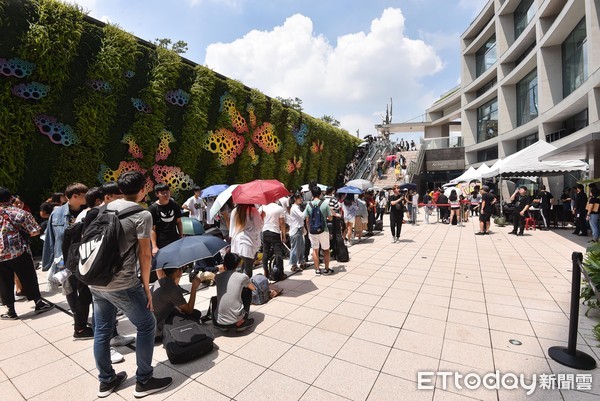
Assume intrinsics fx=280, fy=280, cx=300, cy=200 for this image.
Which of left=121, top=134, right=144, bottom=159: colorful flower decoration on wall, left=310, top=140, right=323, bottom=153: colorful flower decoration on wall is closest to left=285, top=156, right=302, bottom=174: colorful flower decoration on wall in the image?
left=310, top=140, right=323, bottom=153: colorful flower decoration on wall

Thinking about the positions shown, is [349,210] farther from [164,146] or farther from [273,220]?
[164,146]

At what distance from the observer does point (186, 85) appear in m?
11.3

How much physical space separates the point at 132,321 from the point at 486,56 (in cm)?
3752

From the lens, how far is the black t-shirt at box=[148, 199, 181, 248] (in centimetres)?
435

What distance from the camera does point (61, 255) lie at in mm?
4172

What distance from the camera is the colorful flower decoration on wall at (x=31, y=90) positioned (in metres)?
7.03

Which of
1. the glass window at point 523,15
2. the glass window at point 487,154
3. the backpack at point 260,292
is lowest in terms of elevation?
the backpack at point 260,292

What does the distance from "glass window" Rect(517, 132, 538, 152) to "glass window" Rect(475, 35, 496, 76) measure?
9100mm

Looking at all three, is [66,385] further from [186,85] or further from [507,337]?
[186,85]

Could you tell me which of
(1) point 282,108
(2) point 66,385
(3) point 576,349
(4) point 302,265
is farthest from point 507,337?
(1) point 282,108

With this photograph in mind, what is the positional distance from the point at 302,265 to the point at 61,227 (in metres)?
4.48

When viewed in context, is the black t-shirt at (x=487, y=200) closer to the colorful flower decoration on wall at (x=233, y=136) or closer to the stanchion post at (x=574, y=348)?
the stanchion post at (x=574, y=348)

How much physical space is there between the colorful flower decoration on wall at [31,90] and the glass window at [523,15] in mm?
29049

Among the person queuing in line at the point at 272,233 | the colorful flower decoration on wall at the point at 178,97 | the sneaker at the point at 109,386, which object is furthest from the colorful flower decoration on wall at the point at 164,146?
the sneaker at the point at 109,386
